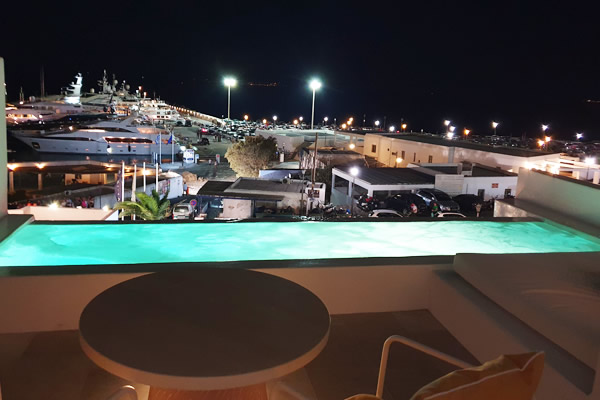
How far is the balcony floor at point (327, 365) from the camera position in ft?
9.11

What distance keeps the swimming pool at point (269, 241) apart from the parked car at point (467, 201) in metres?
13.6

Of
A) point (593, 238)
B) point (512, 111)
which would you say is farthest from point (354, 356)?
point (512, 111)

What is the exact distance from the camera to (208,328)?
210 centimetres

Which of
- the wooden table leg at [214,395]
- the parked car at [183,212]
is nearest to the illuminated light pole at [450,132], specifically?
the parked car at [183,212]

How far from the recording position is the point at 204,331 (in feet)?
6.79

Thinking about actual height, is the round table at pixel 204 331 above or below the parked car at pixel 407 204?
above

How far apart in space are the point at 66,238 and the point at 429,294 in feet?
12.5

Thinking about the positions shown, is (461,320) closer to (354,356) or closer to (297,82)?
(354,356)

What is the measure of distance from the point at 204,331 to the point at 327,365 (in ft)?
4.57

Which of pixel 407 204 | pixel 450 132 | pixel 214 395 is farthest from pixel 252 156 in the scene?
pixel 214 395

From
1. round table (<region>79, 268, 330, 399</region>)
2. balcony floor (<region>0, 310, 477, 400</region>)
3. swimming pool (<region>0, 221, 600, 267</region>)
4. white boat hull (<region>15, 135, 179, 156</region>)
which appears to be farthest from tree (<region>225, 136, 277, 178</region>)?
round table (<region>79, 268, 330, 399</region>)

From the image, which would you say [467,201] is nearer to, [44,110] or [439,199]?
[439,199]

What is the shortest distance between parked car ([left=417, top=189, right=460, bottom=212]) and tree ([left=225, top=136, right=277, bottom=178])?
1529cm

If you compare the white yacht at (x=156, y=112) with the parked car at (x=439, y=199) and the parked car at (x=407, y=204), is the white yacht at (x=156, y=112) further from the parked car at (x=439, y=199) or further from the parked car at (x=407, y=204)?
the parked car at (x=407, y=204)
